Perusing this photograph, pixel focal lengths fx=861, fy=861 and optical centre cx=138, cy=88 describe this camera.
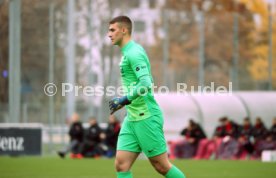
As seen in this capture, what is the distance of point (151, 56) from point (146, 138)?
115 ft

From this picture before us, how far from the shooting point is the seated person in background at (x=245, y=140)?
104 feet

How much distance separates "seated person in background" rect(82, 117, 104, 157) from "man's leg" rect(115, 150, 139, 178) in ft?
71.5

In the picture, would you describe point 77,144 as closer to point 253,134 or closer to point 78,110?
point 253,134

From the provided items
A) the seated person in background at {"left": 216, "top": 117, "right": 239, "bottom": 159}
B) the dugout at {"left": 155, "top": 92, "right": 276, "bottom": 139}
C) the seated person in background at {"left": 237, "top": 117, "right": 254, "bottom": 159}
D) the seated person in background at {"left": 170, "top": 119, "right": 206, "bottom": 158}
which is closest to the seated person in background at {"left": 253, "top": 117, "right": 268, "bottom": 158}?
the seated person in background at {"left": 237, "top": 117, "right": 254, "bottom": 159}

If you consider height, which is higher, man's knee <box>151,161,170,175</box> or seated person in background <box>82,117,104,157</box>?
man's knee <box>151,161,170,175</box>

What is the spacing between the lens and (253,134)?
105 ft

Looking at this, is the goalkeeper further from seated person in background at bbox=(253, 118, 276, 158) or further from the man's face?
seated person in background at bbox=(253, 118, 276, 158)

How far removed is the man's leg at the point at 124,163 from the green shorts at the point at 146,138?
0.22ft

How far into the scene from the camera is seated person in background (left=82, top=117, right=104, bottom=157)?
107ft

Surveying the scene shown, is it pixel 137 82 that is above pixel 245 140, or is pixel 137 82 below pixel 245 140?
above

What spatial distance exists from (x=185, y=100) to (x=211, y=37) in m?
15.1

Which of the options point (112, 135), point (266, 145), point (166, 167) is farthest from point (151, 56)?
point (166, 167)

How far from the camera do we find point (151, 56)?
4572 cm

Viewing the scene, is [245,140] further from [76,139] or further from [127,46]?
[127,46]
